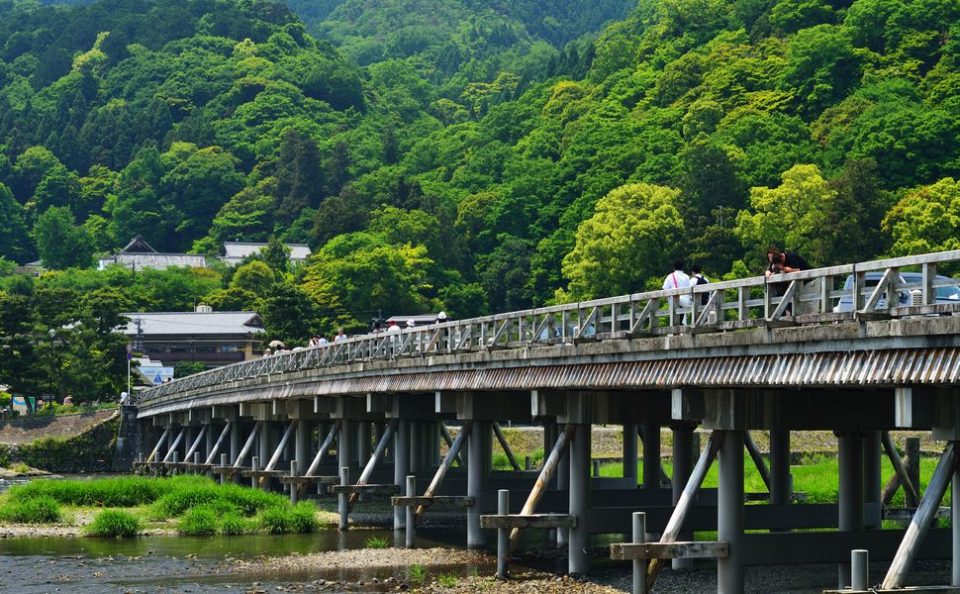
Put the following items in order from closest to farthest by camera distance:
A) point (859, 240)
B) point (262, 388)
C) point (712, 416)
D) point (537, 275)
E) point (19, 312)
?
point (712, 416), point (262, 388), point (859, 240), point (19, 312), point (537, 275)

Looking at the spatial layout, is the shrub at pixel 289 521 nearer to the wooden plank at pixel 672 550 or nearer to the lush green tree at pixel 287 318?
the wooden plank at pixel 672 550

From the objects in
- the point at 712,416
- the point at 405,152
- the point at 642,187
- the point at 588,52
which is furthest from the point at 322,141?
the point at 712,416

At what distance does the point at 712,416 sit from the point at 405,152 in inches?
6248

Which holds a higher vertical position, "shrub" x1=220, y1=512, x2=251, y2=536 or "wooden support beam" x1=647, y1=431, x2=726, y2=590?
"wooden support beam" x1=647, y1=431, x2=726, y2=590

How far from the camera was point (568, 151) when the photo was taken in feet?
396

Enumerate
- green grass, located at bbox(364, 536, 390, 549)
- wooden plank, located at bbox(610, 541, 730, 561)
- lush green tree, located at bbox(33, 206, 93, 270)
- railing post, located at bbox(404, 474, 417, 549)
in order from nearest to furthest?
wooden plank, located at bbox(610, 541, 730, 561)
railing post, located at bbox(404, 474, 417, 549)
green grass, located at bbox(364, 536, 390, 549)
lush green tree, located at bbox(33, 206, 93, 270)

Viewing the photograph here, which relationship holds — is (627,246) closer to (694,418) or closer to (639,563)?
(694,418)

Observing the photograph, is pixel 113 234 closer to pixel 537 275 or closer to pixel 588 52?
pixel 588 52

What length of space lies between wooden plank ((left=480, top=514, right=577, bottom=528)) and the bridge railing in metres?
3.01

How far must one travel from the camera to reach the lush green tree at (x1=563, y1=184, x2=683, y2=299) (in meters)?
87.9

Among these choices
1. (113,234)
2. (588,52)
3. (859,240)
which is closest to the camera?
(859,240)

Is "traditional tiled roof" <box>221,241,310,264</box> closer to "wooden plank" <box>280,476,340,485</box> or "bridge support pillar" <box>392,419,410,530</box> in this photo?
"wooden plank" <box>280,476,340,485</box>

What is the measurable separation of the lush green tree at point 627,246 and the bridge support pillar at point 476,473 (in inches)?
2066

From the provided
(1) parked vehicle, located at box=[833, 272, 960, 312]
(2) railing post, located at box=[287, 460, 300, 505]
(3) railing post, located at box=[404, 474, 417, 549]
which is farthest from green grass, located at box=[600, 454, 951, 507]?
(1) parked vehicle, located at box=[833, 272, 960, 312]
